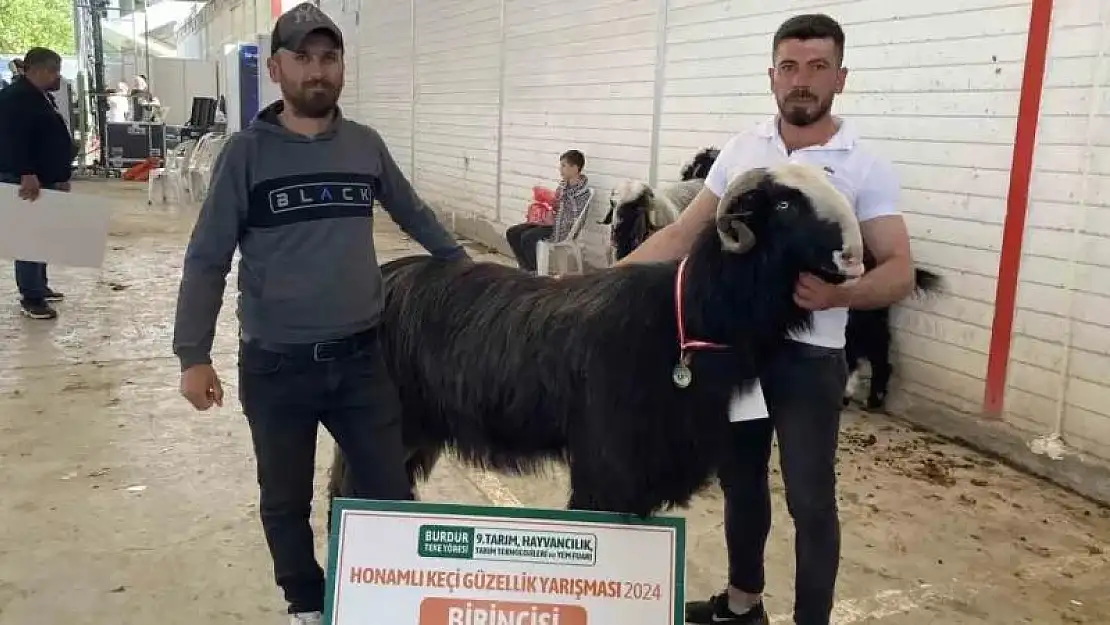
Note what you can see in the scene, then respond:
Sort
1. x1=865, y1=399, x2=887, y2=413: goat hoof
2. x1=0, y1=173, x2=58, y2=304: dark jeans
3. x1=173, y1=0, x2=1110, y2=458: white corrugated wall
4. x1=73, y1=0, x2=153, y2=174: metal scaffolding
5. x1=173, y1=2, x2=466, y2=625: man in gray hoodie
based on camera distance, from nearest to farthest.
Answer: x1=173, y1=2, x2=466, y2=625: man in gray hoodie < x1=173, y1=0, x2=1110, y2=458: white corrugated wall < x1=865, y1=399, x2=887, y2=413: goat hoof < x1=0, y1=173, x2=58, y2=304: dark jeans < x1=73, y1=0, x2=153, y2=174: metal scaffolding

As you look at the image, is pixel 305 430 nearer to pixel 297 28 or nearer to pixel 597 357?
pixel 597 357

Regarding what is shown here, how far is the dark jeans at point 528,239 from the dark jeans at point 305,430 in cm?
555

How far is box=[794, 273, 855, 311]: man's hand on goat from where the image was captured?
2.07m

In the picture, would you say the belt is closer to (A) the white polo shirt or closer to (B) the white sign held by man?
(B) the white sign held by man

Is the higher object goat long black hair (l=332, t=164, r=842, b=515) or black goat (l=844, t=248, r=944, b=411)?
goat long black hair (l=332, t=164, r=842, b=515)

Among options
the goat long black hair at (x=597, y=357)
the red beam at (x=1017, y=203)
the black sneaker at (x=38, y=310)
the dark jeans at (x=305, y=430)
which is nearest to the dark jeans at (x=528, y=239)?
the black sneaker at (x=38, y=310)

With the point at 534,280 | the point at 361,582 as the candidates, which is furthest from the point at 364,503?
the point at 534,280

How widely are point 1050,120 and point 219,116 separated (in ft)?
67.9

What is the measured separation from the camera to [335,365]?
2.33 meters

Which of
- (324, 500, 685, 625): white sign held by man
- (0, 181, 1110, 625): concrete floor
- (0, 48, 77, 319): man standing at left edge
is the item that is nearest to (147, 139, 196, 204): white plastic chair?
(0, 48, 77, 319): man standing at left edge

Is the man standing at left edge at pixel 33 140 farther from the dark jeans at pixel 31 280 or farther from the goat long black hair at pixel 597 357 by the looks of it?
the goat long black hair at pixel 597 357

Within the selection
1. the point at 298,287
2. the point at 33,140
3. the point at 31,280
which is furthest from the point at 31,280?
the point at 298,287

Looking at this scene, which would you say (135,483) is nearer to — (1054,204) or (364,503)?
(364,503)

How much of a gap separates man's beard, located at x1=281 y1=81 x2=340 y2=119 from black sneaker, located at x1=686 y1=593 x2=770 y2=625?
5.99ft
